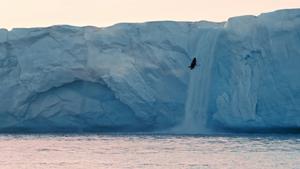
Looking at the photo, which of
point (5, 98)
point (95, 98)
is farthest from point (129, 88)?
point (5, 98)

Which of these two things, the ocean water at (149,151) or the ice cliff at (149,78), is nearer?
the ocean water at (149,151)

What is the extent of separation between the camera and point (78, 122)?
38156mm

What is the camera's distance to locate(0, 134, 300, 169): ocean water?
79.8ft

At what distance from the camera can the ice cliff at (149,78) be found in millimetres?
36781

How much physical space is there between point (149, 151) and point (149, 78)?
9943mm

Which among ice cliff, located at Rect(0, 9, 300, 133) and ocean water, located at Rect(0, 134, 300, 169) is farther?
ice cliff, located at Rect(0, 9, 300, 133)

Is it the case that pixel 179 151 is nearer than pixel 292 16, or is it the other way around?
pixel 179 151

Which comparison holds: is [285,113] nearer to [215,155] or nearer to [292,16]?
[292,16]

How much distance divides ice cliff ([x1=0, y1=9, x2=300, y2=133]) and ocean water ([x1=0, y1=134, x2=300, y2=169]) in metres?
1.38

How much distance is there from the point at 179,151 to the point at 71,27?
1204 centimetres

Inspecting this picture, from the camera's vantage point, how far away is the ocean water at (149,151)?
24.3 meters

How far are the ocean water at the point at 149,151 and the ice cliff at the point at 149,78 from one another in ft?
4.53

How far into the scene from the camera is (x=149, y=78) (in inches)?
1503

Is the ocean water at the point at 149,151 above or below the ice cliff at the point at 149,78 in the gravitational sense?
below
